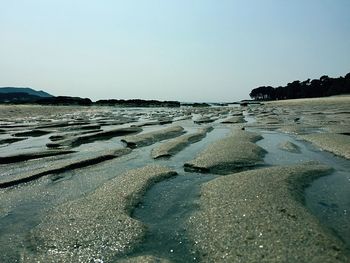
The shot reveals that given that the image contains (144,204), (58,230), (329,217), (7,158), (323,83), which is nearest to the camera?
(58,230)

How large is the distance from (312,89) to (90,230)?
278ft

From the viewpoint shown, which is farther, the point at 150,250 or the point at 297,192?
the point at 297,192

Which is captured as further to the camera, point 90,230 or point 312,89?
point 312,89

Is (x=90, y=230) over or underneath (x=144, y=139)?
over

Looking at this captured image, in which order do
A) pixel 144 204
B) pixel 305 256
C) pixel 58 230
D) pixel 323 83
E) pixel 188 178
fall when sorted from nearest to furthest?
1. pixel 305 256
2. pixel 58 230
3. pixel 144 204
4. pixel 188 178
5. pixel 323 83

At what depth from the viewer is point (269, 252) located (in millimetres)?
2615

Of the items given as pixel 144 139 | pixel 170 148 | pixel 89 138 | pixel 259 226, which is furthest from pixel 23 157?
pixel 259 226

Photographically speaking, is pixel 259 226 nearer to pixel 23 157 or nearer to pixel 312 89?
pixel 23 157

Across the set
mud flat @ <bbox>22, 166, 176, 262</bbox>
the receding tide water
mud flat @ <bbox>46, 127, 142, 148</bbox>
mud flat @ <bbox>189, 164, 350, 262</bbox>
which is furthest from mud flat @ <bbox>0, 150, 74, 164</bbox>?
mud flat @ <bbox>189, 164, 350, 262</bbox>

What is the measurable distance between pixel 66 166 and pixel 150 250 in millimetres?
3584

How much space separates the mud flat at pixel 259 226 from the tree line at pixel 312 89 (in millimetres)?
69260

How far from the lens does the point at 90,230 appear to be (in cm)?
317

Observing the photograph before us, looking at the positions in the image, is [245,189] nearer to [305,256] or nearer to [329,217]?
[329,217]

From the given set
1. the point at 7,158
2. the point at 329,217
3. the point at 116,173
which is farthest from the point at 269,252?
the point at 7,158
